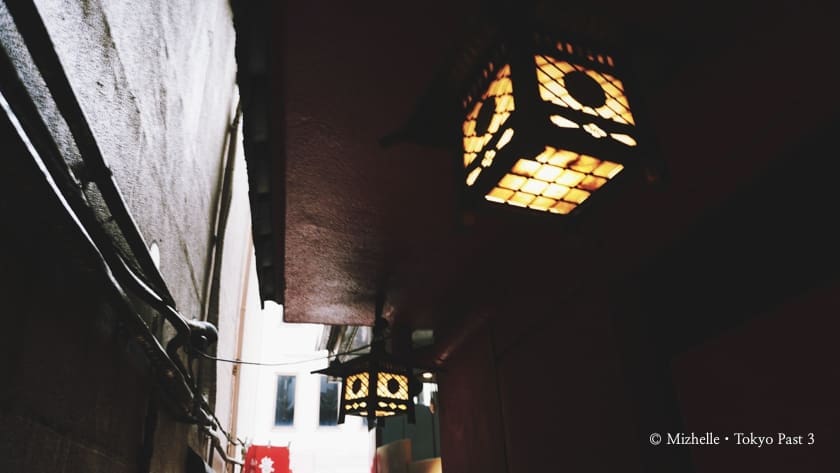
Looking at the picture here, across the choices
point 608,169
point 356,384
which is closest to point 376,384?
point 356,384

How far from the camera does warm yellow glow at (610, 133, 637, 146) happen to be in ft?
8.81

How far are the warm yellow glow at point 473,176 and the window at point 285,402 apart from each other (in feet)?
97.1

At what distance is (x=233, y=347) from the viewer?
13266 millimetres

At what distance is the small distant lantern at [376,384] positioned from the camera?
26.1 ft

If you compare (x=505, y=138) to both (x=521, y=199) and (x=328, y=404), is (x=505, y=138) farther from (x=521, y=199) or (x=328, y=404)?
(x=328, y=404)

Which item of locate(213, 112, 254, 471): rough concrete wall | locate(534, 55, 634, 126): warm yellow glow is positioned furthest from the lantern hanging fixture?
locate(534, 55, 634, 126): warm yellow glow

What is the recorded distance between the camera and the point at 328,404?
100ft

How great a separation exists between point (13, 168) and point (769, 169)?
14.6ft

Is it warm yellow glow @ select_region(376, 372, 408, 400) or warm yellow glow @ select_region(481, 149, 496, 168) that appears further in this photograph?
warm yellow glow @ select_region(376, 372, 408, 400)

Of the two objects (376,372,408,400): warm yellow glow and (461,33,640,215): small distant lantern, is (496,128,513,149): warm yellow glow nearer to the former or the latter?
(461,33,640,215): small distant lantern

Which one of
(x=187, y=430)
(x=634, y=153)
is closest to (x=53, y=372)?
(x=634, y=153)

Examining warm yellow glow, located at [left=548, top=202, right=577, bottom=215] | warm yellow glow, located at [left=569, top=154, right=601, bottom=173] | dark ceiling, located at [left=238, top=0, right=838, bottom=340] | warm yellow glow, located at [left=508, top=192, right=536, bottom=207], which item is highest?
dark ceiling, located at [left=238, top=0, right=838, bottom=340]

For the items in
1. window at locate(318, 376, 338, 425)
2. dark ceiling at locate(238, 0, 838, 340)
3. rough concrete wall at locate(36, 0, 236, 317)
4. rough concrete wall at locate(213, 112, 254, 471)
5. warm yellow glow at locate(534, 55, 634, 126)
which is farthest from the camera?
window at locate(318, 376, 338, 425)

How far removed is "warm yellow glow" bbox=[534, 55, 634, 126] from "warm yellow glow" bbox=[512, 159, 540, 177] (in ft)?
0.81
